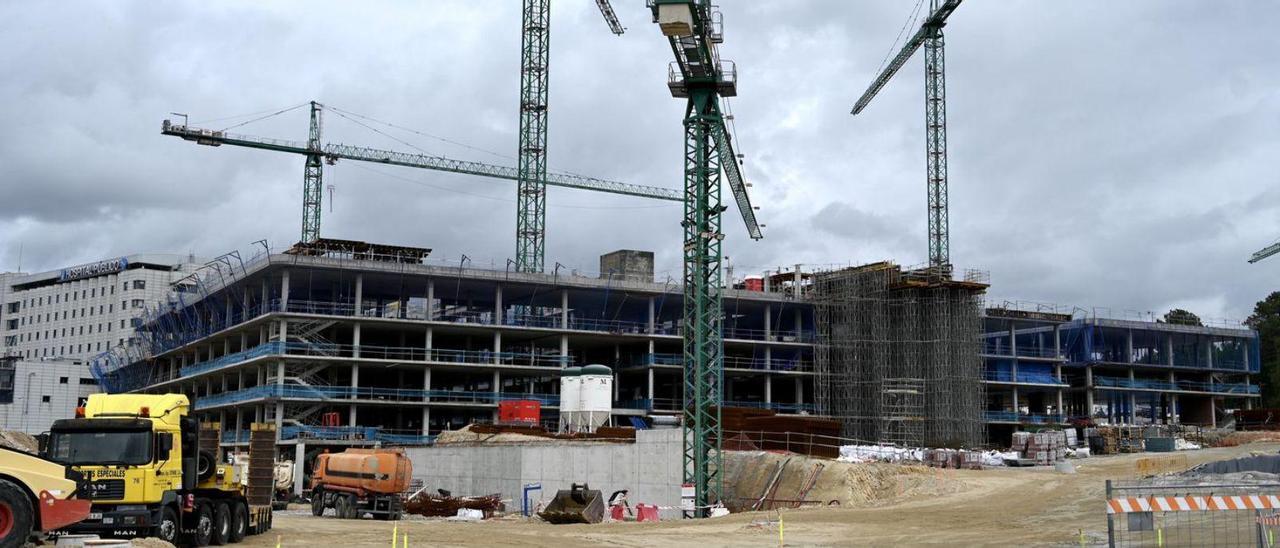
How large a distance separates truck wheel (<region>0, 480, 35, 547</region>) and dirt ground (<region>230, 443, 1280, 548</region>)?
9395 millimetres

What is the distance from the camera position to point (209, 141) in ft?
341

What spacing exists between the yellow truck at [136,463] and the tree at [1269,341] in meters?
114

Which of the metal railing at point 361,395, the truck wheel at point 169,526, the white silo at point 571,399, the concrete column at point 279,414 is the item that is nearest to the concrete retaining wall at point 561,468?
the white silo at point 571,399

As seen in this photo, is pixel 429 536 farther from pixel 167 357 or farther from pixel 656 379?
pixel 167 357

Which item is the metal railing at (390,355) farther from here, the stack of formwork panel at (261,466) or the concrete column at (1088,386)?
the concrete column at (1088,386)

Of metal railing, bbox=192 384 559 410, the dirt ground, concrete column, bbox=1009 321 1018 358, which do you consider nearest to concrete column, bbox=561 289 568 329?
metal railing, bbox=192 384 559 410

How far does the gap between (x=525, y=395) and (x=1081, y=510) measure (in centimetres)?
4966

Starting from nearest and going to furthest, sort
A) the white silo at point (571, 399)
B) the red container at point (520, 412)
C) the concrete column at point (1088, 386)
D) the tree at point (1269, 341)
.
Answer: the white silo at point (571, 399) → the red container at point (520, 412) → the concrete column at point (1088, 386) → the tree at point (1269, 341)

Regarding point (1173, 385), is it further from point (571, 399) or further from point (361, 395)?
point (361, 395)

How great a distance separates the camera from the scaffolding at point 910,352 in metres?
78.3

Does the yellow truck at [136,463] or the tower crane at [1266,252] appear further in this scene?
the tower crane at [1266,252]

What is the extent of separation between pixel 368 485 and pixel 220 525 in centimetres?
1703

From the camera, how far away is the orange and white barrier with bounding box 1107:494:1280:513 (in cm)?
1977

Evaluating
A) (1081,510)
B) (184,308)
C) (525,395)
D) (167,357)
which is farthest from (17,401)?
(1081,510)
